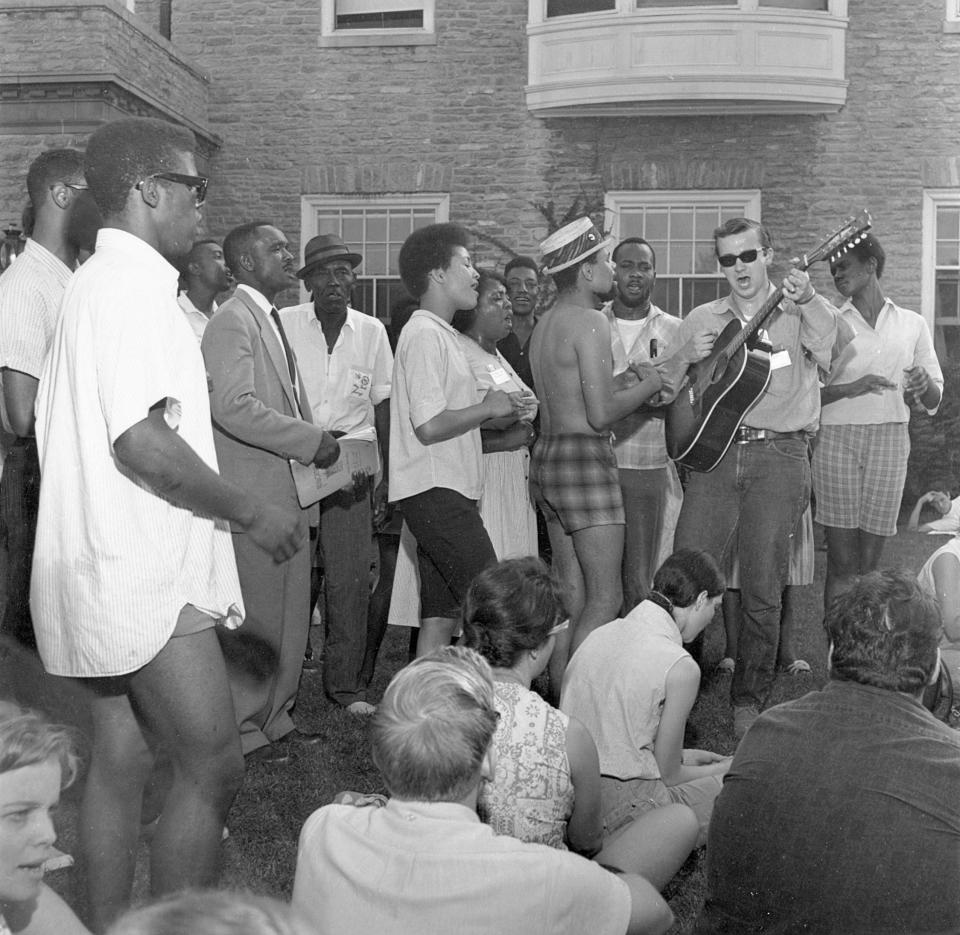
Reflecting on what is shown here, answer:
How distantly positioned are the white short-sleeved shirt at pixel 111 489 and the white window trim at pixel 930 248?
138 inches

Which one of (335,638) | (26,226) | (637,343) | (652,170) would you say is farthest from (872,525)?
(26,226)

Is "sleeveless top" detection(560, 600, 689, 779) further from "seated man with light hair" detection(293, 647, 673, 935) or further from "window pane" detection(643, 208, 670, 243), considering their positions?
Result: "window pane" detection(643, 208, 670, 243)

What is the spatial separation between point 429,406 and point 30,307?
1273 mm

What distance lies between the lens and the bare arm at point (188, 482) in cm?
229

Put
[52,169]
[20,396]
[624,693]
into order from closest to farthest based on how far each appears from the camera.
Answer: [624,693]
[20,396]
[52,169]

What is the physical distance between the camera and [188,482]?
2.33m

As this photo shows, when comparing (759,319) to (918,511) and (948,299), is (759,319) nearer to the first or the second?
(918,511)

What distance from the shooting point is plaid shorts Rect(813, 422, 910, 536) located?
4.97m

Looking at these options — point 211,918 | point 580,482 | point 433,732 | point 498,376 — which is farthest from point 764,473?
point 211,918

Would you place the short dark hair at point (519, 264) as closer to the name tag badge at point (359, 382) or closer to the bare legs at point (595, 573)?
the name tag badge at point (359, 382)

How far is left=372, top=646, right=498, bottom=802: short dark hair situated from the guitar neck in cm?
286

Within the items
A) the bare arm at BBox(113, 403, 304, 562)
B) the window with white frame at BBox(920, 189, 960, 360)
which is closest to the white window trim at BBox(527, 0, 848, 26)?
the window with white frame at BBox(920, 189, 960, 360)

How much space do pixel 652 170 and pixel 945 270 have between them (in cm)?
122

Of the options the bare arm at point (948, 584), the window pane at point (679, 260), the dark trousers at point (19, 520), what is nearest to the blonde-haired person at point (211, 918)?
the dark trousers at point (19, 520)
